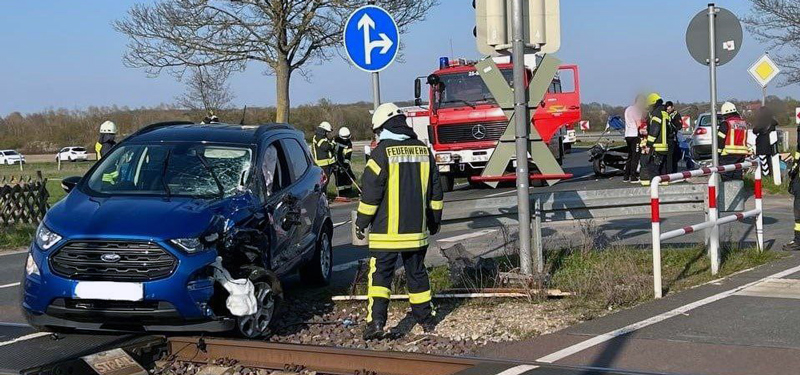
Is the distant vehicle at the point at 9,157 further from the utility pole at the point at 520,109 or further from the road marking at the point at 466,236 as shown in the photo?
the utility pole at the point at 520,109

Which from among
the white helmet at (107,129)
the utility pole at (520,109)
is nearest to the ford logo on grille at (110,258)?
the utility pole at (520,109)

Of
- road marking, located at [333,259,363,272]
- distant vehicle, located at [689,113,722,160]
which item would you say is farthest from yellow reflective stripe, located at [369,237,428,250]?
distant vehicle, located at [689,113,722,160]

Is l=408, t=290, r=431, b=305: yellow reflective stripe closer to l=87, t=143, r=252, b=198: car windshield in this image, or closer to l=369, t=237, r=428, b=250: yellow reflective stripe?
l=369, t=237, r=428, b=250: yellow reflective stripe

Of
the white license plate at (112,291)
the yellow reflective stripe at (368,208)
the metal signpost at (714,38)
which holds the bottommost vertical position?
the white license plate at (112,291)

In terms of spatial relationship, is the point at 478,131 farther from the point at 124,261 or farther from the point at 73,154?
the point at 73,154

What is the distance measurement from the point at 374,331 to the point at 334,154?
15.2 m

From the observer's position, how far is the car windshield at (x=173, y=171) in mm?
8406

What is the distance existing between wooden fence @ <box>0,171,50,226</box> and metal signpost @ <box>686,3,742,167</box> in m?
13.0

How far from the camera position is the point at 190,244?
7.38 m

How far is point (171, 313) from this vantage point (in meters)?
7.23

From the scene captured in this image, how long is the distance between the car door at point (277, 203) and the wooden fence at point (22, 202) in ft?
36.0

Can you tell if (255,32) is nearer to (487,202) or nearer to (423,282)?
(487,202)

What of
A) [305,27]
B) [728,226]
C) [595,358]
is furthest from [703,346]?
[305,27]

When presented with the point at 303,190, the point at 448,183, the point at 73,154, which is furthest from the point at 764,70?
the point at 73,154
